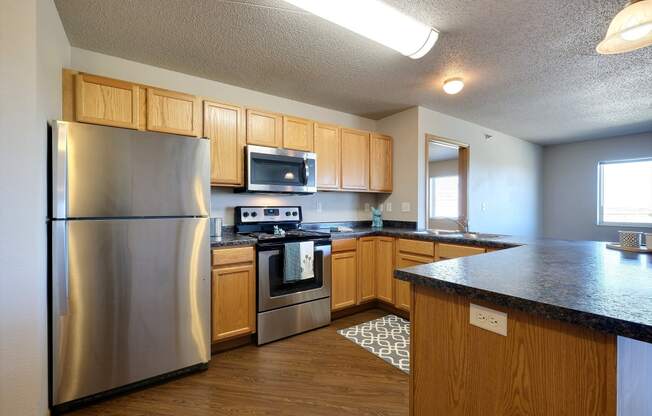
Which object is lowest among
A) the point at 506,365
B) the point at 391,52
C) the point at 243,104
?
the point at 506,365

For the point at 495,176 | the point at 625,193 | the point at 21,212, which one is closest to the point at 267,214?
the point at 21,212

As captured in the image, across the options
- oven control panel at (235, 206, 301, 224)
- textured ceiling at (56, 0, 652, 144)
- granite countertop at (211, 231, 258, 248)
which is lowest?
granite countertop at (211, 231, 258, 248)

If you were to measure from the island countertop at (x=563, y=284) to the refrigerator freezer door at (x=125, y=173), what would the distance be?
1626 mm

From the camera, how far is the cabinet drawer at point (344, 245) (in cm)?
300

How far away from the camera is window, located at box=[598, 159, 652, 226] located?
475 centimetres

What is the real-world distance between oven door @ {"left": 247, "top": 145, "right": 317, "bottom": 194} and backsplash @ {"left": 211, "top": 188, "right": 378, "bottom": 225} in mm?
352

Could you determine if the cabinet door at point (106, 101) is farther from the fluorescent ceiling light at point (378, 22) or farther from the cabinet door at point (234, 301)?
the fluorescent ceiling light at point (378, 22)

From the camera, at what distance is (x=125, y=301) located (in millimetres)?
1796

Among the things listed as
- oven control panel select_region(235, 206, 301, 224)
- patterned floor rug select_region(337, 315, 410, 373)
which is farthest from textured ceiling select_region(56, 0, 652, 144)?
patterned floor rug select_region(337, 315, 410, 373)

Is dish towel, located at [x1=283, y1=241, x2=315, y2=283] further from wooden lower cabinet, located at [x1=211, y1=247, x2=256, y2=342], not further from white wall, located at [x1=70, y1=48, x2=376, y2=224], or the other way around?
white wall, located at [x1=70, y1=48, x2=376, y2=224]

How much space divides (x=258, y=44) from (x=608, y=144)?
20.5ft

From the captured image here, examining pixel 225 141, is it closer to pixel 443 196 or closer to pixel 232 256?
pixel 232 256

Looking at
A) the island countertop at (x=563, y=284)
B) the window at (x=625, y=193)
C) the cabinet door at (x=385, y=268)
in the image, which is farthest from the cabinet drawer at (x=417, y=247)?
the window at (x=625, y=193)

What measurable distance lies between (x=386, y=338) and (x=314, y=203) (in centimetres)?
172
